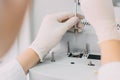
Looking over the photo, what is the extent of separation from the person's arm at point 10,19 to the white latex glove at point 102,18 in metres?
0.28

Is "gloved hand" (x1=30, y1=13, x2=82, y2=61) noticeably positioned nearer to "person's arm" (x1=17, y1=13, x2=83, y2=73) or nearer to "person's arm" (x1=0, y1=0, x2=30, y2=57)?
"person's arm" (x1=17, y1=13, x2=83, y2=73)

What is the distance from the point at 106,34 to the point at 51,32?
242 millimetres

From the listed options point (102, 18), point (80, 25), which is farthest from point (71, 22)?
Result: point (102, 18)

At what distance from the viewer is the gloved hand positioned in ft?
2.53

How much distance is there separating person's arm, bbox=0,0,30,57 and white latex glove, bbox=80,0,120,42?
0.28 metres

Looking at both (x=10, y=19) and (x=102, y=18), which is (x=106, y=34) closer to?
(x=102, y=18)

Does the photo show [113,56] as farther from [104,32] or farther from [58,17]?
[58,17]

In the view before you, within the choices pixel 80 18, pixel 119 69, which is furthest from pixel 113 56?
pixel 80 18

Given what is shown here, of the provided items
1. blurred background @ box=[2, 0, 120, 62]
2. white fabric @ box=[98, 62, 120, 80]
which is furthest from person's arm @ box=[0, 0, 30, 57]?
white fabric @ box=[98, 62, 120, 80]

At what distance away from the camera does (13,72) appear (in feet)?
2.42

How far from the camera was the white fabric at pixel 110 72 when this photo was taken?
500 mm

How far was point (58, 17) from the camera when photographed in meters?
0.82

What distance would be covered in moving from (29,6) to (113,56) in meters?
0.45

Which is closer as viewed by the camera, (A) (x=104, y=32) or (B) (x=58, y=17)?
(A) (x=104, y=32)
